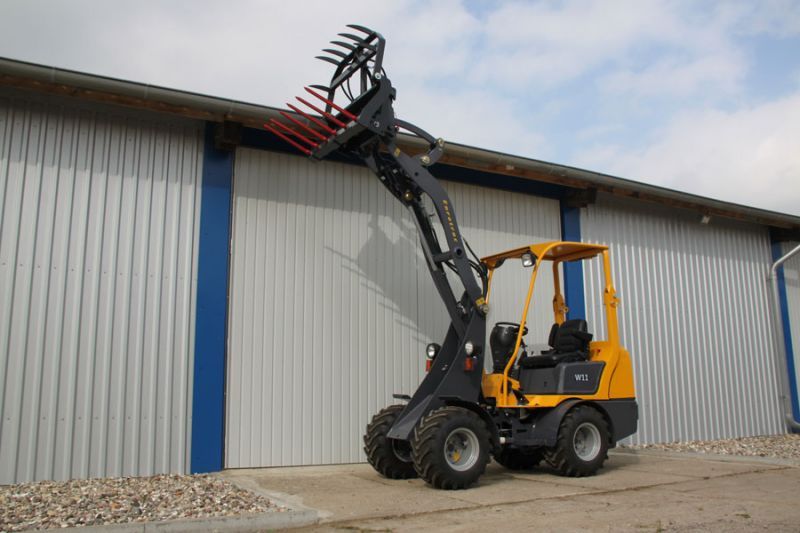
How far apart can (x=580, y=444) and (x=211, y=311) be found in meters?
4.66

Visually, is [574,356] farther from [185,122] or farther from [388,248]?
[185,122]

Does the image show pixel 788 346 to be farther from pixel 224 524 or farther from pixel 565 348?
pixel 224 524

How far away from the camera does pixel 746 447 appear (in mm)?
11383

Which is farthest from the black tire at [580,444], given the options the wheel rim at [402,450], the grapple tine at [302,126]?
the grapple tine at [302,126]

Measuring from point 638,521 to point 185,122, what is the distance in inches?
268

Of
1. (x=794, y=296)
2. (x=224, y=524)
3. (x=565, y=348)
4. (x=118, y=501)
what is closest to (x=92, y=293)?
(x=118, y=501)

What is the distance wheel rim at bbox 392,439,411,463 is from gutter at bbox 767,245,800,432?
9530 millimetres

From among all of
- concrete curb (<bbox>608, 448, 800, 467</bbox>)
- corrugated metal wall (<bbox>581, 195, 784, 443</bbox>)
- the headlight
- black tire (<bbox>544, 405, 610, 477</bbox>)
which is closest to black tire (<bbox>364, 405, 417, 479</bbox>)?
the headlight

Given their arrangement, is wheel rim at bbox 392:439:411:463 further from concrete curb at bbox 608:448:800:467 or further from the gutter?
the gutter

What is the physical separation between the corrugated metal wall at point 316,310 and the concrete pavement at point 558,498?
0.56m

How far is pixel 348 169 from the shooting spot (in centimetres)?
996

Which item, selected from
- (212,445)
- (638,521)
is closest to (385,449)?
(212,445)

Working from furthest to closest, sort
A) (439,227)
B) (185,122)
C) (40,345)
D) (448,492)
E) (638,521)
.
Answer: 1. (439,227)
2. (185,122)
3. (40,345)
4. (448,492)
5. (638,521)

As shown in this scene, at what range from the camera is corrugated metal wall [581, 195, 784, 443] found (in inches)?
474
